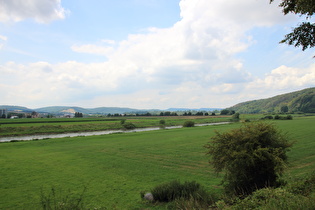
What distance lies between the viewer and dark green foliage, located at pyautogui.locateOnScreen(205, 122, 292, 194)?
915 centimetres

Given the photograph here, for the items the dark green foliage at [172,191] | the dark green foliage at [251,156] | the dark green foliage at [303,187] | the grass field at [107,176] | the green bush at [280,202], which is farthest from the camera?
the grass field at [107,176]

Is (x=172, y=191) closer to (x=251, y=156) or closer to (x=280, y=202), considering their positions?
(x=251, y=156)

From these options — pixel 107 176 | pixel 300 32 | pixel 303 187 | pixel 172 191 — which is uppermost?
pixel 300 32

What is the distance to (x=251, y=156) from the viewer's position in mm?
8930

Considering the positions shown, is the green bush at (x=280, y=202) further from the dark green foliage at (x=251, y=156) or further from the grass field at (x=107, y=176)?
the grass field at (x=107, y=176)

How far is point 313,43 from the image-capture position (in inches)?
471

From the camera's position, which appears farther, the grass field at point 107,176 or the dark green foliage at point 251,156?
the grass field at point 107,176

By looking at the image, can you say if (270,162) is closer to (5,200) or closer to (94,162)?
(5,200)

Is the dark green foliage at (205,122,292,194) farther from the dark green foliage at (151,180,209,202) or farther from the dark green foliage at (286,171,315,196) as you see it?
the dark green foliage at (151,180,209,202)

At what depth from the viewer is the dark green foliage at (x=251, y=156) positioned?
9.15m

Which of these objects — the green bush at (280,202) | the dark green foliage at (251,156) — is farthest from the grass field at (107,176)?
the green bush at (280,202)

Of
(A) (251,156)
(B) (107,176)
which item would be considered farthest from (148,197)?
(B) (107,176)

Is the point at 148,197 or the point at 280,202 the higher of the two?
the point at 280,202

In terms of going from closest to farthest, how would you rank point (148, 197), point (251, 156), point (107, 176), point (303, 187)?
1. point (303, 187)
2. point (251, 156)
3. point (148, 197)
4. point (107, 176)
